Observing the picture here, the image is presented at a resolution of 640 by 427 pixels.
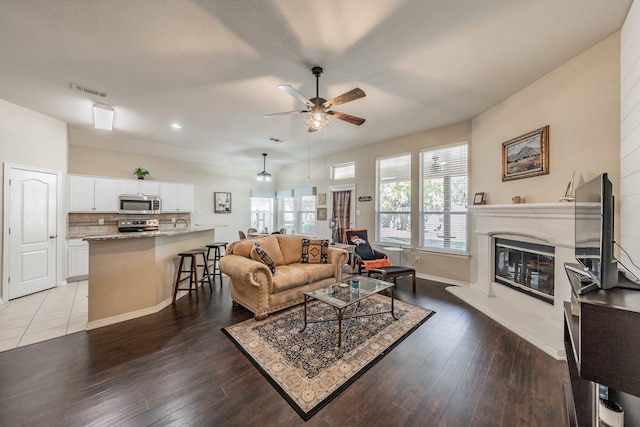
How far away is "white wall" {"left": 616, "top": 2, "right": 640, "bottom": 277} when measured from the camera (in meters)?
1.83

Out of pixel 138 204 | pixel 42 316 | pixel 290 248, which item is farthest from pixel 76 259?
pixel 290 248

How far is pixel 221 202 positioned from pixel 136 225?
84.0 inches

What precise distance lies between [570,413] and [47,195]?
699cm

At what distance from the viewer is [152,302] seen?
Answer: 3.09m

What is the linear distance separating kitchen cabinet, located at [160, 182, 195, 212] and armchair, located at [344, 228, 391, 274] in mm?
4195

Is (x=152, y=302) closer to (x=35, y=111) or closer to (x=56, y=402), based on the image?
(x=56, y=402)

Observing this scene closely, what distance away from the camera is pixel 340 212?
6.18 metres

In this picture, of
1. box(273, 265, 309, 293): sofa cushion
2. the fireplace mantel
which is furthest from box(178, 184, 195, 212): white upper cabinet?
the fireplace mantel

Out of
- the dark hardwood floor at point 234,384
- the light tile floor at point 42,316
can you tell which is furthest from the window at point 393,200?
the light tile floor at point 42,316

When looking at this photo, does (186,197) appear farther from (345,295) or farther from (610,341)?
(610,341)

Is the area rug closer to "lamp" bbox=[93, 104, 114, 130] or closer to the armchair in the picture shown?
the armchair

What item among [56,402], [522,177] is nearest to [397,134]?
[522,177]

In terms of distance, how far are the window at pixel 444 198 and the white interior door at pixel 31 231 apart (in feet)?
22.3

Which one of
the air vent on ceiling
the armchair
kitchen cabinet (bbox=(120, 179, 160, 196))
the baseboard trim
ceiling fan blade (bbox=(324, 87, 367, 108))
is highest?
the air vent on ceiling
